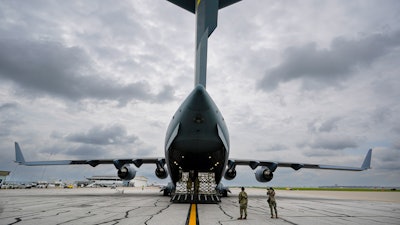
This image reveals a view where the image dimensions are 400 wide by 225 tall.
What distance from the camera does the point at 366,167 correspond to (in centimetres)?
2139

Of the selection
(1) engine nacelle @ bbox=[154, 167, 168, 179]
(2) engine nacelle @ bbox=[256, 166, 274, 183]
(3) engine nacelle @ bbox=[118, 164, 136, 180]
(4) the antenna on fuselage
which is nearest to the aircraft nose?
(4) the antenna on fuselage

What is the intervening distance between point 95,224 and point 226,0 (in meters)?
14.8

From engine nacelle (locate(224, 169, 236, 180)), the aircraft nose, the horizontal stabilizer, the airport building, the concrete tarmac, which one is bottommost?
the airport building

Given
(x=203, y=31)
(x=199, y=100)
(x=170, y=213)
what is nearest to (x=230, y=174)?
(x=170, y=213)

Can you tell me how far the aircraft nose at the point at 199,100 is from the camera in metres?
9.67

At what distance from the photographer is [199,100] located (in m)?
9.73

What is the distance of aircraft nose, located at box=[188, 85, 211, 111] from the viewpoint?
31.7ft

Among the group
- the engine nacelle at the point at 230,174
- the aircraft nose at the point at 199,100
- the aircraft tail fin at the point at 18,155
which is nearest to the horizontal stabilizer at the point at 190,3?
the aircraft nose at the point at 199,100

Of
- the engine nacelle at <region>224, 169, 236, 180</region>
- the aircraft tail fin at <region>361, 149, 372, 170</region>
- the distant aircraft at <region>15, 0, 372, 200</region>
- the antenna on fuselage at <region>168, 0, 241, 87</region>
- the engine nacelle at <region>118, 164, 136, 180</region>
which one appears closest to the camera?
the distant aircraft at <region>15, 0, 372, 200</region>

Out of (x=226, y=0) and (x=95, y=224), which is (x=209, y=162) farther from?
(x=226, y=0)

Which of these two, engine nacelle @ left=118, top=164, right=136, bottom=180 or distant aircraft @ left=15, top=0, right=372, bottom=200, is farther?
engine nacelle @ left=118, top=164, right=136, bottom=180

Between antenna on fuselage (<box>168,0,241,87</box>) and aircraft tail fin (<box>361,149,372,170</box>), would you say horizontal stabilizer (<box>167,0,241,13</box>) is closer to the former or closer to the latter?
antenna on fuselage (<box>168,0,241,87</box>)

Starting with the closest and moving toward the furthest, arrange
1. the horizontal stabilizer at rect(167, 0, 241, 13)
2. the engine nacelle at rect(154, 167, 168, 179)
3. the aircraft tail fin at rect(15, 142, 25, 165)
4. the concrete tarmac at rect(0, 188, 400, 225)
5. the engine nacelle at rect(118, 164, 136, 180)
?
the concrete tarmac at rect(0, 188, 400, 225) → the horizontal stabilizer at rect(167, 0, 241, 13) → the engine nacelle at rect(118, 164, 136, 180) → the engine nacelle at rect(154, 167, 168, 179) → the aircraft tail fin at rect(15, 142, 25, 165)

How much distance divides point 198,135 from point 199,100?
1984mm
